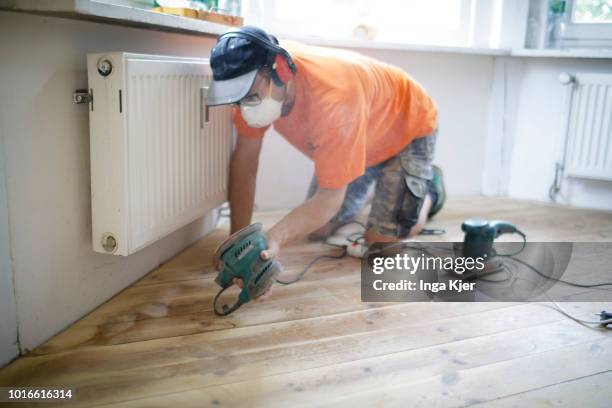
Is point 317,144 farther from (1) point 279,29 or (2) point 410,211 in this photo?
(1) point 279,29

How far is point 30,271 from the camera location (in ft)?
4.19

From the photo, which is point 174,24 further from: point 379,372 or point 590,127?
point 590,127

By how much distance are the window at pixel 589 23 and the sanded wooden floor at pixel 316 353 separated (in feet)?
5.66

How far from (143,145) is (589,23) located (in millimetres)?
2439

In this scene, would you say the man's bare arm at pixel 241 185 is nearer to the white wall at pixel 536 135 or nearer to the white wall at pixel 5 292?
the white wall at pixel 5 292

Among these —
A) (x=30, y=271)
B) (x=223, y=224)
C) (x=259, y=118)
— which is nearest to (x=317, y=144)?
(x=259, y=118)

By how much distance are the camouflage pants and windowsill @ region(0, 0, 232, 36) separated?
0.86 m

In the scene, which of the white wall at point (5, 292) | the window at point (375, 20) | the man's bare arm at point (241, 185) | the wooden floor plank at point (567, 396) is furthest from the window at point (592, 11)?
the white wall at point (5, 292)

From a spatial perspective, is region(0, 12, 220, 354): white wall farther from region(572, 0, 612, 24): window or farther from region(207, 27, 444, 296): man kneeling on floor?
region(572, 0, 612, 24): window

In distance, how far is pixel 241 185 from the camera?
2004 millimetres

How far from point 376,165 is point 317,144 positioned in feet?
2.03

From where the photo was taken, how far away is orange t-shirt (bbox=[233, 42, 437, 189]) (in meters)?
1.57

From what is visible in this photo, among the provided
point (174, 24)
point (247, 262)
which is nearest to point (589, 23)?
point (174, 24)

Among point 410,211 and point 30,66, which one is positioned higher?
point 30,66
